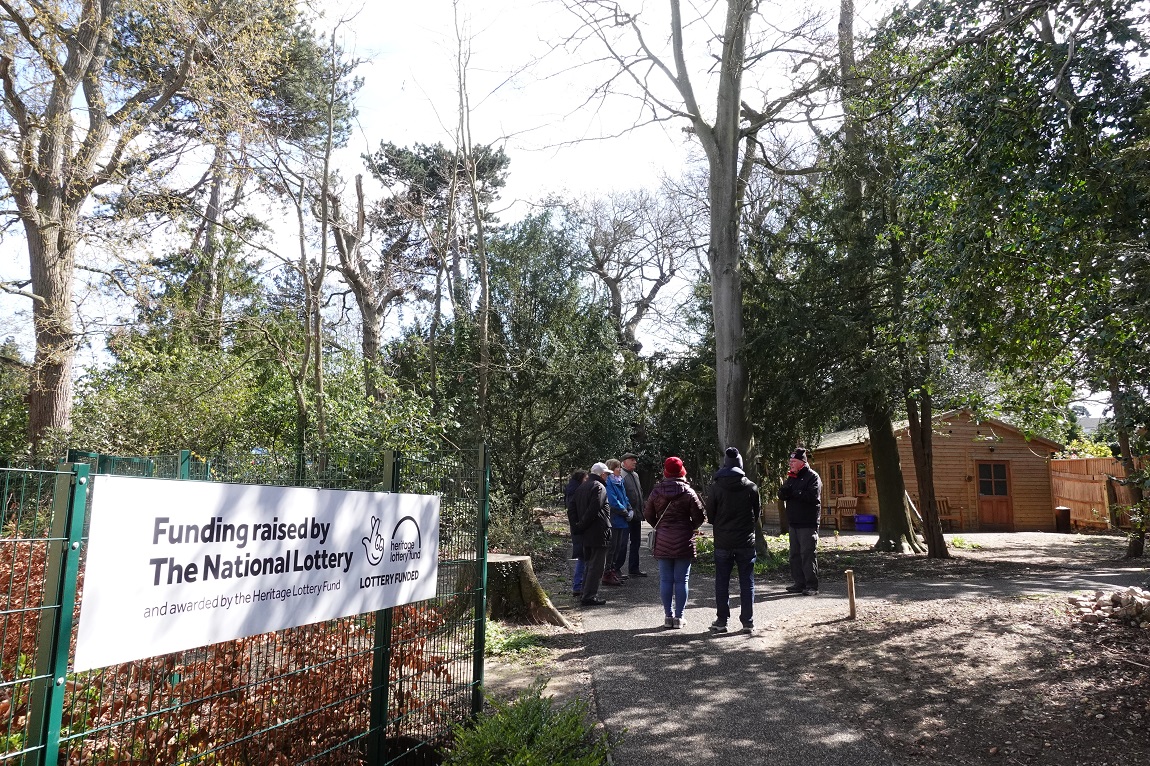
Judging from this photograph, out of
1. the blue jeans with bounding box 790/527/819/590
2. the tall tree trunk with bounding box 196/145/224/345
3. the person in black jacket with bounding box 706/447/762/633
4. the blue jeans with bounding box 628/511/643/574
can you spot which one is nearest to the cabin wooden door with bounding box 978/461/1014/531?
the blue jeans with bounding box 628/511/643/574

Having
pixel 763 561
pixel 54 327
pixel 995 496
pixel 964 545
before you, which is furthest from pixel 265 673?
pixel 995 496

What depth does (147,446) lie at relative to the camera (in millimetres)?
14305

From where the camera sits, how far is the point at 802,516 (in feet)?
33.3

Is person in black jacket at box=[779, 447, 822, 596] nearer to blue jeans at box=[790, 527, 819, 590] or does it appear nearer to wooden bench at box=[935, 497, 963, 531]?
blue jeans at box=[790, 527, 819, 590]

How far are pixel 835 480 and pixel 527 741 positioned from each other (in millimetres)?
27364

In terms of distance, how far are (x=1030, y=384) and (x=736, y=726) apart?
267 inches

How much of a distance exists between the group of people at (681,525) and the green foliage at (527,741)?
154 inches

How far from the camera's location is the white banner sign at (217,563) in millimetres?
2383

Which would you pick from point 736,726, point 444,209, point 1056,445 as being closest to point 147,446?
point 444,209

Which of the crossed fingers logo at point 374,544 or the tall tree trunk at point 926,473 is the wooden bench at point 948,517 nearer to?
the tall tree trunk at point 926,473

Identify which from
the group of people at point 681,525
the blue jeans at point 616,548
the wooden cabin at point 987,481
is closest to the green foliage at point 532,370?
the blue jeans at point 616,548

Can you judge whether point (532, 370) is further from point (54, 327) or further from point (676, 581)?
point (676, 581)

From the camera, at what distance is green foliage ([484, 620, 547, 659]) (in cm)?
719

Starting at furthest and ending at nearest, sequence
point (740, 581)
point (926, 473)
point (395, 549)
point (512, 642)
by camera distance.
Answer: point (926, 473) < point (740, 581) < point (512, 642) < point (395, 549)
